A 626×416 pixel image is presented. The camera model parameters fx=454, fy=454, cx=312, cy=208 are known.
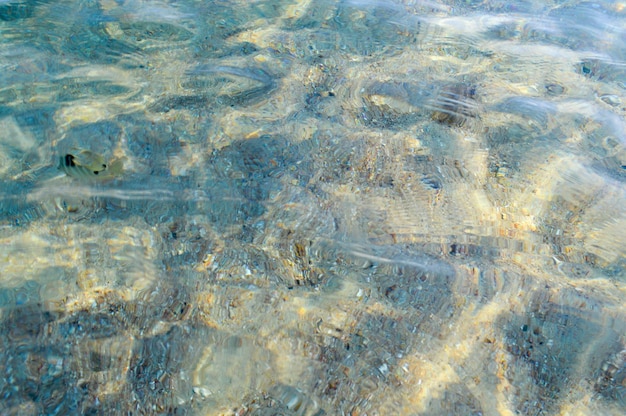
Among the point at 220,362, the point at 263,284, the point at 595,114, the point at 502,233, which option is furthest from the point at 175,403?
the point at 595,114

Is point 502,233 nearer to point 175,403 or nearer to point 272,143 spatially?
point 272,143

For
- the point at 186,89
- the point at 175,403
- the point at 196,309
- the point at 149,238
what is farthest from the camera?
the point at 186,89

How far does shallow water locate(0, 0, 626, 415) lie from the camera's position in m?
2.15

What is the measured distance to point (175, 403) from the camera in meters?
2.05

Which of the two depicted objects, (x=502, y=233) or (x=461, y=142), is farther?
(x=461, y=142)

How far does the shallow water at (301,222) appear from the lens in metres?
2.15

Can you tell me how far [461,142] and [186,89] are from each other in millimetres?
2205

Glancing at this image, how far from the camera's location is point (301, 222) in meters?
2.79

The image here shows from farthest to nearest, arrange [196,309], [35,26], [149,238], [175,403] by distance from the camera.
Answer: [35,26], [149,238], [196,309], [175,403]

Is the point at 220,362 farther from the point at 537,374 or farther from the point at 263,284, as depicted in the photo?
the point at 537,374

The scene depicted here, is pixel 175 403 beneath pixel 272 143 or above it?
beneath

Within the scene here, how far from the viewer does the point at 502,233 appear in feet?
9.21


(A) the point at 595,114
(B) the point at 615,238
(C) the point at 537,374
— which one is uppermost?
(A) the point at 595,114

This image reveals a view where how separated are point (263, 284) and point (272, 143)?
1185 mm
